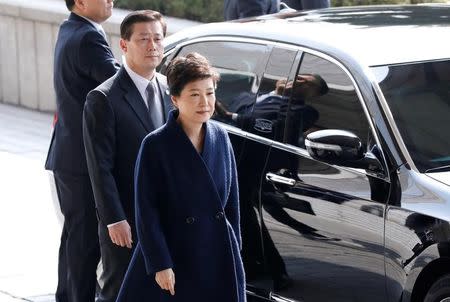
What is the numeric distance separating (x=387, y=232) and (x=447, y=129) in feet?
2.13

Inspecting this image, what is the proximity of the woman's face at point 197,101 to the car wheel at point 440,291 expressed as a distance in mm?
1240

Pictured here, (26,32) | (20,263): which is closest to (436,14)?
(20,263)

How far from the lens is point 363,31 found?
6.43 m

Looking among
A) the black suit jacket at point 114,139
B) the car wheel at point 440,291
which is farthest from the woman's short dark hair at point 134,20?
the car wheel at point 440,291

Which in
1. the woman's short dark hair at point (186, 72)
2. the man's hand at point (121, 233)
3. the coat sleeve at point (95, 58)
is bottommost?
the man's hand at point (121, 233)

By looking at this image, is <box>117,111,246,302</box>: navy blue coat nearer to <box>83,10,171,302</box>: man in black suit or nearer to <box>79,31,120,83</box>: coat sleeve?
<box>83,10,171,302</box>: man in black suit

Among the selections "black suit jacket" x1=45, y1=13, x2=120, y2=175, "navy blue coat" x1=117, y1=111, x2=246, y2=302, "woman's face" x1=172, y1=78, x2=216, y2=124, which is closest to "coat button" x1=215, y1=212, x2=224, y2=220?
"navy blue coat" x1=117, y1=111, x2=246, y2=302

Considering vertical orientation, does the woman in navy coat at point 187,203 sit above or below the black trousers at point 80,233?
above

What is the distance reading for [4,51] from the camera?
48.2 feet

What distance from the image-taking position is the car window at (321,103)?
593cm

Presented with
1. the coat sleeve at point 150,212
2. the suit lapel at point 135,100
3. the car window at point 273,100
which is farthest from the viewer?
the car window at point 273,100

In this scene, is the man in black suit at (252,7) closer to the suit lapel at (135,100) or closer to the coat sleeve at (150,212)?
the suit lapel at (135,100)

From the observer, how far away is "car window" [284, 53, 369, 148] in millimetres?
5930

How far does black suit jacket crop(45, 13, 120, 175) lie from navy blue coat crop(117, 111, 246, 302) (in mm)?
1384
